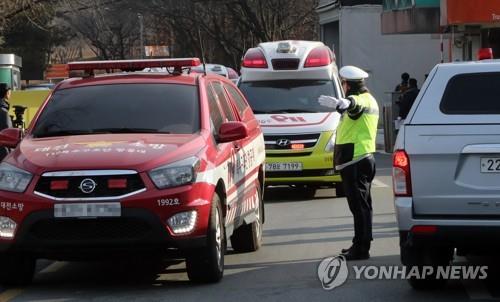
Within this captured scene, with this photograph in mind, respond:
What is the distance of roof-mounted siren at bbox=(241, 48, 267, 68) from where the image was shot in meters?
16.3

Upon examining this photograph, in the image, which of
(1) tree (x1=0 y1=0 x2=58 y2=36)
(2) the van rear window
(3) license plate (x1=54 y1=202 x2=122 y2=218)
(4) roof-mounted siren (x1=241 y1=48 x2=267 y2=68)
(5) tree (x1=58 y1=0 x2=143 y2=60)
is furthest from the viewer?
(5) tree (x1=58 y1=0 x2=143 y2=60)

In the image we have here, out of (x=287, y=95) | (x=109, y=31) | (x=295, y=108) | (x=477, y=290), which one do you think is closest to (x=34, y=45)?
(x=109, y=31)

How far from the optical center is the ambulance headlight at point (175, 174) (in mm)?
7711

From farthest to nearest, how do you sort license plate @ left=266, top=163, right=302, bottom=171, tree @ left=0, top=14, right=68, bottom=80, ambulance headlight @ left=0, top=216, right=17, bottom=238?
tree @ left=0, top=14, right=68, bottom=80, license plate @ left=266, top=163, right=302, bottom=171, ambulance headlight @ left=0, top=216, right=17, bottom=238

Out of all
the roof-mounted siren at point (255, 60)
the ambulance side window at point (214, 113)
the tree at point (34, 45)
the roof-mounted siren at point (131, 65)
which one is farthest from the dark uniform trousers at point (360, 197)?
the tree at point (34, 45)

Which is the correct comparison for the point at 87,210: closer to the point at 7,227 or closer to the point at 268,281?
the point at 7,227

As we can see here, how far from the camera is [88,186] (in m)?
7.68

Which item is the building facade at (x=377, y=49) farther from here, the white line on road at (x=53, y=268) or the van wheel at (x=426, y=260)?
the van wheel at (x=426, y=260)

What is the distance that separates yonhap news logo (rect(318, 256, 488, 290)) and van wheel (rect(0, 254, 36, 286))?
2.39m

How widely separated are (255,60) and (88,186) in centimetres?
899

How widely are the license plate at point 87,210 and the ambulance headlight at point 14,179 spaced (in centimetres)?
36

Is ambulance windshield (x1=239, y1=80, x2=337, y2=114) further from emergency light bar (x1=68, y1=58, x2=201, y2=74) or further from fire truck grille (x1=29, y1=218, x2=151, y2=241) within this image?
fire truck grille (x1=29, y1=218, x2=151, y2=241)

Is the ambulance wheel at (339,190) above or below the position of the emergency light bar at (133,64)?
below

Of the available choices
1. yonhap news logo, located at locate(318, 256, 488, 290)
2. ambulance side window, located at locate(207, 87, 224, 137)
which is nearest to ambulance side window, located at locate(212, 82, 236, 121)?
ambulance side window, located at locate(207, 87, 224, 137)
